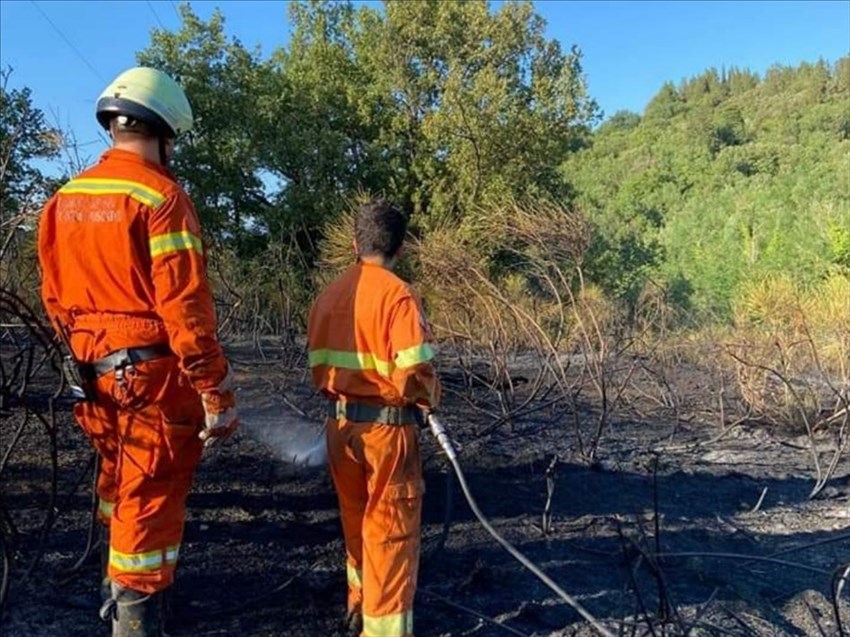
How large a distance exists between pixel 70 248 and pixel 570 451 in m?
5.00

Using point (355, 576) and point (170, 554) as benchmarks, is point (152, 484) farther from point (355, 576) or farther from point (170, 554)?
point (355, 576)

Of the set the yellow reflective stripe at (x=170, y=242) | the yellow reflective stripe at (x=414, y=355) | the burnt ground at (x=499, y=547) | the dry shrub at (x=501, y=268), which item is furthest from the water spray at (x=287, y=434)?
the yellow reflective stripe at (x=170, y=242)

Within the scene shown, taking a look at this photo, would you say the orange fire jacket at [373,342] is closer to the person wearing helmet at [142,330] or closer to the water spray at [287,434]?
the person wearing helmet at [142,330]

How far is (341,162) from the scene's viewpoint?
22609 mm

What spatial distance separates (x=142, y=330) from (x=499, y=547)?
2.47 meters

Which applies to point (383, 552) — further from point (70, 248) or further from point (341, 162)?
point (341, 162)

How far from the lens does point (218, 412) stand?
8.91 feet

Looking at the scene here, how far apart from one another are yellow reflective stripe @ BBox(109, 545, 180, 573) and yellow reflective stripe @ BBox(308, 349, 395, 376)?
2.95ft

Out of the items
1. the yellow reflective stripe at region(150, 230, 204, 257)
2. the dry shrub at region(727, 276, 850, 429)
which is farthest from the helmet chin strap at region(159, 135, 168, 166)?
the dry shrub at region(727, 276, 850, 429)

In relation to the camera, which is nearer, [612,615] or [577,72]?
[612,615]

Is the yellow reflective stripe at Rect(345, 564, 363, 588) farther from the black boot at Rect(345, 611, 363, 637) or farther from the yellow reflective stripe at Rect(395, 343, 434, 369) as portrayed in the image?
the yellow reflective stripe at Rect(395, 343, 434, 369)

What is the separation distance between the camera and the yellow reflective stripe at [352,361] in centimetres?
311

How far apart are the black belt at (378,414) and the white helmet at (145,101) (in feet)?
3.77

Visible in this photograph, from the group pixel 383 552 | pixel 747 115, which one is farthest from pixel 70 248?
pixel 747 115
